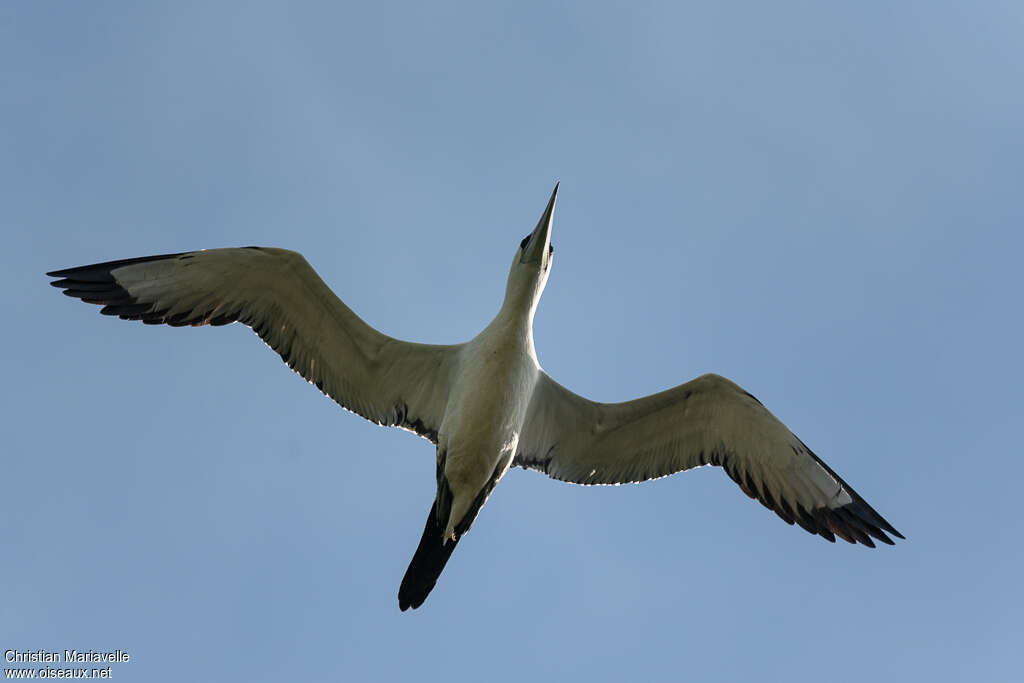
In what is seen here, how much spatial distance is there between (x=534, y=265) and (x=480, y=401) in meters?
1.69

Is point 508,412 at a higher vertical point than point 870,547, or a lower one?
higher

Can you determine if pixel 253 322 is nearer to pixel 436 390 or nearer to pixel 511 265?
pixel 436 390

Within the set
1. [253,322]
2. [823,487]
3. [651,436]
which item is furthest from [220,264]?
[823,487]

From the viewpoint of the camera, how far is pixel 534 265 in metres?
11.1

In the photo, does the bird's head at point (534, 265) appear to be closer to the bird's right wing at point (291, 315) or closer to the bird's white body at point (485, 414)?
the bird's white body at point (485, 414)

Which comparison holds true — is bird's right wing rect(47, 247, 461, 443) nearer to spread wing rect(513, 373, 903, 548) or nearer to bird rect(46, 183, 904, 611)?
bird rect(46, 183, 904, 611)

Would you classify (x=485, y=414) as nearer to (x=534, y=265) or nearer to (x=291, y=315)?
(x=534, y=265)

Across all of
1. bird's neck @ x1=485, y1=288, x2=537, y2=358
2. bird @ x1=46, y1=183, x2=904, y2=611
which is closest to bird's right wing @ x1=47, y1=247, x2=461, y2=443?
bird @ x1=46, y1=183, x2=904, y2=611

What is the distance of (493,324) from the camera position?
1088cm

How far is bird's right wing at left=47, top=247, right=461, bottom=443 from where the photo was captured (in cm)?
1082

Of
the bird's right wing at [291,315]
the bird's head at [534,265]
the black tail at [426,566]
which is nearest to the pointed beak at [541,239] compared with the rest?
the bird's head at [534,265]

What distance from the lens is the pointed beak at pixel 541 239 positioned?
11.2 m

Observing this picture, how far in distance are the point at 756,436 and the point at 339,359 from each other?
4686 mm

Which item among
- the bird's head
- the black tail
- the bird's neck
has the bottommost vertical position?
the black tail
